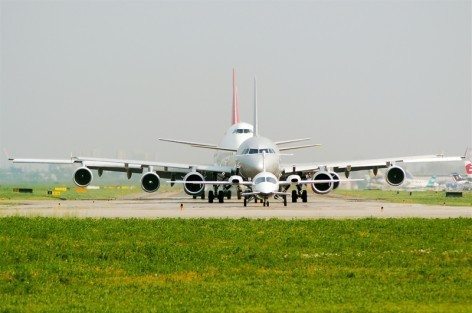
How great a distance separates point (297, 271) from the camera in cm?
2372

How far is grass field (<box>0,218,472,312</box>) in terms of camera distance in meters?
19.1

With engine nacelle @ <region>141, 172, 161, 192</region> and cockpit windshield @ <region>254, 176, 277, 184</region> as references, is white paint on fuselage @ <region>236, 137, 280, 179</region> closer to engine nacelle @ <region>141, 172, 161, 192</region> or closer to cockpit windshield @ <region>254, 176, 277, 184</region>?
cockpit windshield @ <region>254, 176, 277, 184</region>

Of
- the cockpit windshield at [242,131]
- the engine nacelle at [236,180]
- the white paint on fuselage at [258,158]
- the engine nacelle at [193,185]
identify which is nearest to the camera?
the engine nacelle at [236,180]

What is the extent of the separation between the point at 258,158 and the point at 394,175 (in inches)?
470

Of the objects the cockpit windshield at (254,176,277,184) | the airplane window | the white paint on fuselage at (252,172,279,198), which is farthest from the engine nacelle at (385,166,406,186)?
the airplane window

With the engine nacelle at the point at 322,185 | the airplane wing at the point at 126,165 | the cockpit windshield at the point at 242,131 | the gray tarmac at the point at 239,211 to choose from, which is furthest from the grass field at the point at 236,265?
the cockpit windshield at the point at 242,131

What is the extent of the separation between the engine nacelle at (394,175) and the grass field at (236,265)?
3314cm

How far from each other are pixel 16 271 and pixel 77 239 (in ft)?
23.7

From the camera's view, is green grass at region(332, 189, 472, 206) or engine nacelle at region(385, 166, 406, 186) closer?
green grass at region(332, 189, 472, 206)

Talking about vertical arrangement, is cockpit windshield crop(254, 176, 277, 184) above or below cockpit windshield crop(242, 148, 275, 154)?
below

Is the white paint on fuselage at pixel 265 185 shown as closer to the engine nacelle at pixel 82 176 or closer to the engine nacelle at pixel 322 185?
the engine nacelle at pixel 322 185

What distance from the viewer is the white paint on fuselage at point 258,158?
63688 mm

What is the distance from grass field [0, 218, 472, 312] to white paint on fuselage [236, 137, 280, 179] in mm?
26394

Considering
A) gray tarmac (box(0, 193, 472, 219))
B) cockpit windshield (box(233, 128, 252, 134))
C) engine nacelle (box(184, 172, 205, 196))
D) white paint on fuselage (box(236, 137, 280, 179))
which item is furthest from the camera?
cockpit windshield (box(233, 128, 252, 134))
